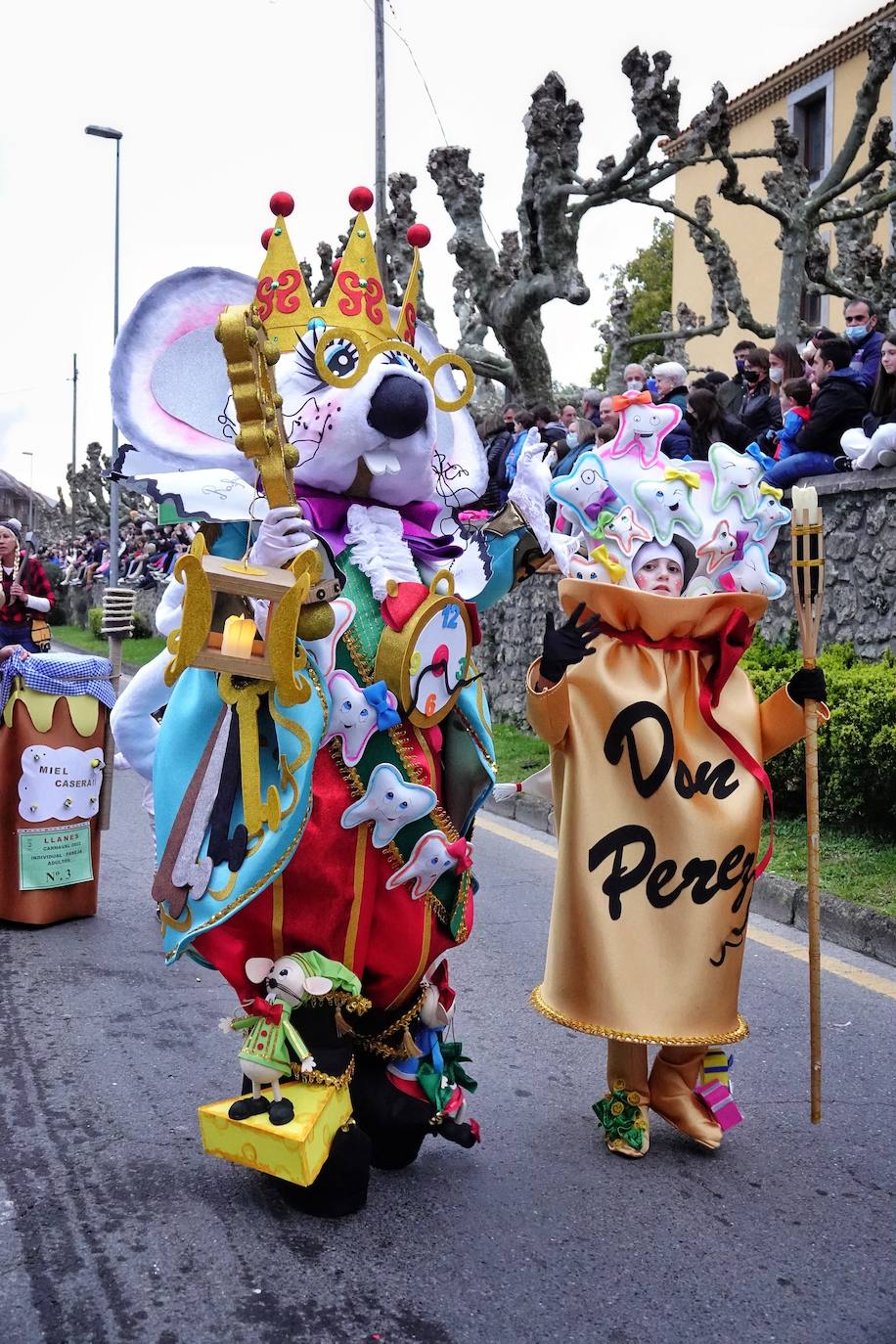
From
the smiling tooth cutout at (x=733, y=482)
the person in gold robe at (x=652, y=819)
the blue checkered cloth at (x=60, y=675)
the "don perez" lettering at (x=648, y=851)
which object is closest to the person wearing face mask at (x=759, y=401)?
the blue checkered cloth at (x=60, y=675)

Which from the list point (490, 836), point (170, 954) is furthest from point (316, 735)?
point (490, 836)

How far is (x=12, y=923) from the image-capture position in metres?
5.70

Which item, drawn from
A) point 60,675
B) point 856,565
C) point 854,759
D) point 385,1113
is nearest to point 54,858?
point 60,675

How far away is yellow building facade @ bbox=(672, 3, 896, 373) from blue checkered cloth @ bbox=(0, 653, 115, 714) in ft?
60.1

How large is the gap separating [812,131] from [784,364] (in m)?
18.1

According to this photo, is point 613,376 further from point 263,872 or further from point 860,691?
point 263,872

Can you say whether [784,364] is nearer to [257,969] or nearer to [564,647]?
[564,647]

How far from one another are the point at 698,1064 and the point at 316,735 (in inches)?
55.6

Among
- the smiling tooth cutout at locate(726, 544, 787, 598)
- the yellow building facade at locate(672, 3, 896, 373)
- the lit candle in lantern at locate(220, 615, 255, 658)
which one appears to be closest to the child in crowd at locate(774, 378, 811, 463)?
the smiling tooth cutout at locate(726, 544, 787, 598)

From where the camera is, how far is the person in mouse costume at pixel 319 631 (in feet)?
9.02

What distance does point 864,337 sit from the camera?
27.8 feet

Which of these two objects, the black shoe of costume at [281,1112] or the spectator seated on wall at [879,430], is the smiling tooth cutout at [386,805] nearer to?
the black shoe of costume at [281,1112]

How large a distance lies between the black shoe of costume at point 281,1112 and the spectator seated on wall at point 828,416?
6267 millimetres

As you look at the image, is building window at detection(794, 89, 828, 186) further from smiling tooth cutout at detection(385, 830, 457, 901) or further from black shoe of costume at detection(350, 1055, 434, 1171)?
black shoe of costume at detection(350, 1055, 434, 1171)
